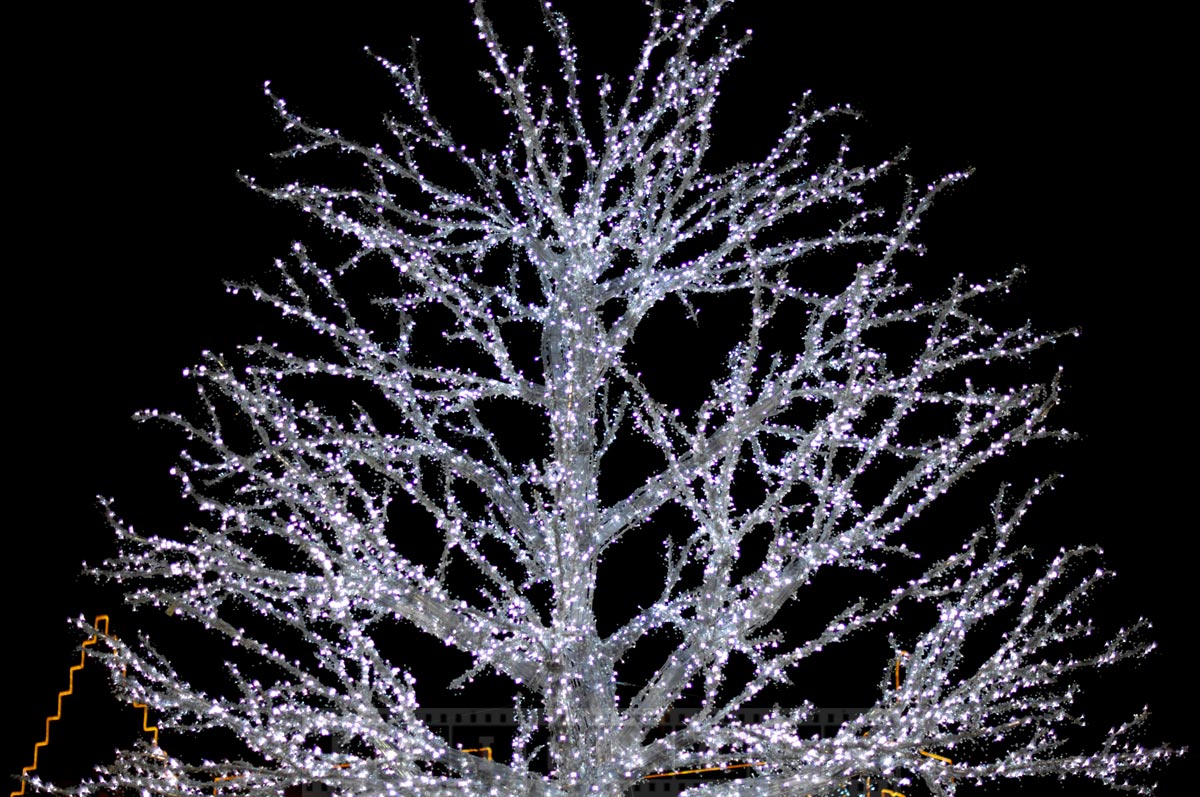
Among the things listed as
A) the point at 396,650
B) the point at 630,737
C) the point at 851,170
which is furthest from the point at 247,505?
the point at 396,650

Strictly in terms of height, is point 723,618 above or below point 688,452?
below

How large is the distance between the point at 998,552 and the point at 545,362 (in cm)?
280

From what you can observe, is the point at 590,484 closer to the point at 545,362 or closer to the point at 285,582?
the point at 545,362

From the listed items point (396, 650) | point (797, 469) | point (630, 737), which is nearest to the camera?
point (797, 469)

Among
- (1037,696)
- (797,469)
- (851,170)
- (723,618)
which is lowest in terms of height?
(1037,696)

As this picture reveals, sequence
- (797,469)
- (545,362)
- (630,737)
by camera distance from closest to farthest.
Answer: (797,469) < (630,737) < (545,362)

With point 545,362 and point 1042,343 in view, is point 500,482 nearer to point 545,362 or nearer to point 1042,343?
point 545,362

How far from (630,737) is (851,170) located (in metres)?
3.66

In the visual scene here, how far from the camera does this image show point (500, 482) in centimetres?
777

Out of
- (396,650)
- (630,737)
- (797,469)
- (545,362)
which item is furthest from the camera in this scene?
(396,650)

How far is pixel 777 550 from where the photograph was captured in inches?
268

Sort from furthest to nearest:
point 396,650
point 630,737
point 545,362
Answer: point 396,650, point 545,362, point 630,737

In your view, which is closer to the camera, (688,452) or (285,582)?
(285,582)

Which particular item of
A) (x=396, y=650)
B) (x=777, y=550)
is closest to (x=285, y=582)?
(x=777, y=550)
